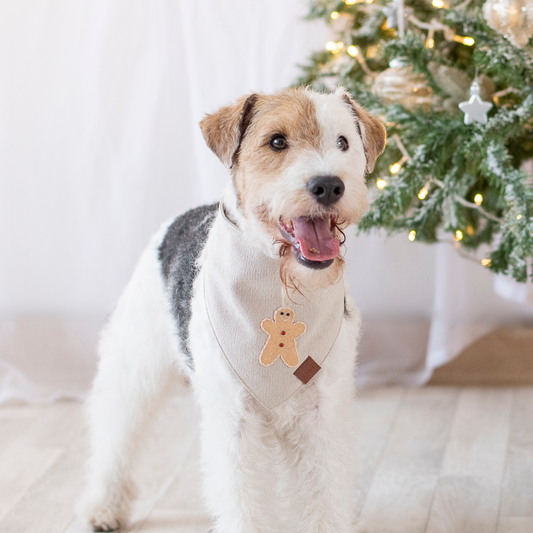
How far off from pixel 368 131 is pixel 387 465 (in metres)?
1.14

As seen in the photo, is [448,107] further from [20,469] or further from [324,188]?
[20,469]

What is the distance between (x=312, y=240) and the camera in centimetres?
132

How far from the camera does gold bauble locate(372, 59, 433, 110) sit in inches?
76.5

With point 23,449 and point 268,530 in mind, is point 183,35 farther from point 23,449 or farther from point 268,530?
point 268,530

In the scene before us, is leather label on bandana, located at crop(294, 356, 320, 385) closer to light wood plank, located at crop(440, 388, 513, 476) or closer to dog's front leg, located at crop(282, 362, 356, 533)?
dog's front leg, located at crop(282, 362, 356, 533)

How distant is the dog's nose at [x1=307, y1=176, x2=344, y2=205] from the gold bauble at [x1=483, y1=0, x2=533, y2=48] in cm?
80

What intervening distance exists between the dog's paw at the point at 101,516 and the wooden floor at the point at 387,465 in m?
0.04

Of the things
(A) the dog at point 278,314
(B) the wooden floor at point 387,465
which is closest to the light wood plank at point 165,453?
(B) the wooden floor at point 387,465

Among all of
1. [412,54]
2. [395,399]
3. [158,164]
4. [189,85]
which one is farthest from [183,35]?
[395,399]

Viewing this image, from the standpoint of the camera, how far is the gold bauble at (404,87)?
6.38 ft

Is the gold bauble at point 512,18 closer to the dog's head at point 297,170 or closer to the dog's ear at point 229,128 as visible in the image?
the dog's head at point 297,170

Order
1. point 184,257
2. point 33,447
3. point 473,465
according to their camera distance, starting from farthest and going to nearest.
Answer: point 33,447 → point 473,465 → point 184,257

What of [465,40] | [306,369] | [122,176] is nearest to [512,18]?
[465,40]

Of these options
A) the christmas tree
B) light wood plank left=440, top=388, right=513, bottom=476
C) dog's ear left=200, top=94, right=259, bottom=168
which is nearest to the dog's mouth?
dog's ear left=200, top=94, right=259, bottom=168
